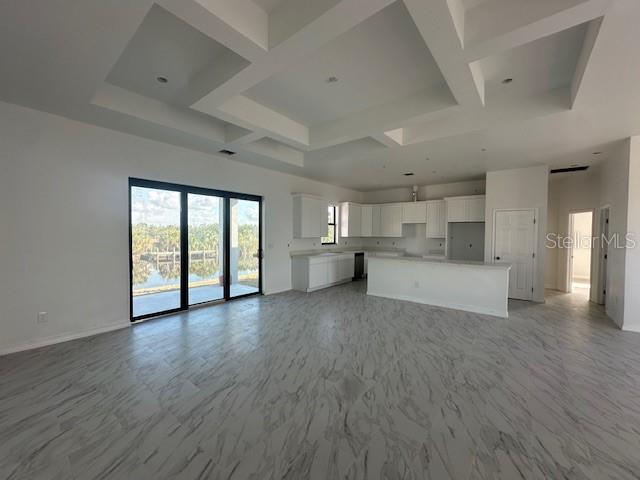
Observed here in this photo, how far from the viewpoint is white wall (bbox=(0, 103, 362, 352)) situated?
10.2 feet

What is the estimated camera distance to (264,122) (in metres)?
3.70

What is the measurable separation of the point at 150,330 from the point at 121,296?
70cm

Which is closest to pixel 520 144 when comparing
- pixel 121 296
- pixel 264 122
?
pixel 264 122

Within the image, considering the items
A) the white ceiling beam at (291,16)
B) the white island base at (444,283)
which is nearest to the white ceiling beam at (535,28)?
the white ceiling beam at (291,16)

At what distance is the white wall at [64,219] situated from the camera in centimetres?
Result: 312

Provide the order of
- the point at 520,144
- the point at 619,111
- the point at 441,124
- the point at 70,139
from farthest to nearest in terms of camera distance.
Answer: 1. the point at 520,144
2. the point at 441,124
3. the point at 70,139
4. the point at 619,111

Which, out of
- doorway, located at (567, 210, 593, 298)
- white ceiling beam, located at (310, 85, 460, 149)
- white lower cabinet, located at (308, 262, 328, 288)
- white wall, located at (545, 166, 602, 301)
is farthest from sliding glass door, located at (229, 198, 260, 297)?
doorway, located at (567, 210, 593, 298)

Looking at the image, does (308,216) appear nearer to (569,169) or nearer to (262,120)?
(262,120)

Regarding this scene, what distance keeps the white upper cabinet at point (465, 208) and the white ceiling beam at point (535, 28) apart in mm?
5169

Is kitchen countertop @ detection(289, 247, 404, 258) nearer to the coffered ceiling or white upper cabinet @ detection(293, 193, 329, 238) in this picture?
white upper cabinet @ detection(293, 193, 329, 238)

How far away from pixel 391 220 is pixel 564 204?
4137 mm

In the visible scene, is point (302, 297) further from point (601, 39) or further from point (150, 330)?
point (601, 39)

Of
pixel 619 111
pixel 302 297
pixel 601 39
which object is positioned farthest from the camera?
pixel 302 297

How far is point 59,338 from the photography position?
3.43m
